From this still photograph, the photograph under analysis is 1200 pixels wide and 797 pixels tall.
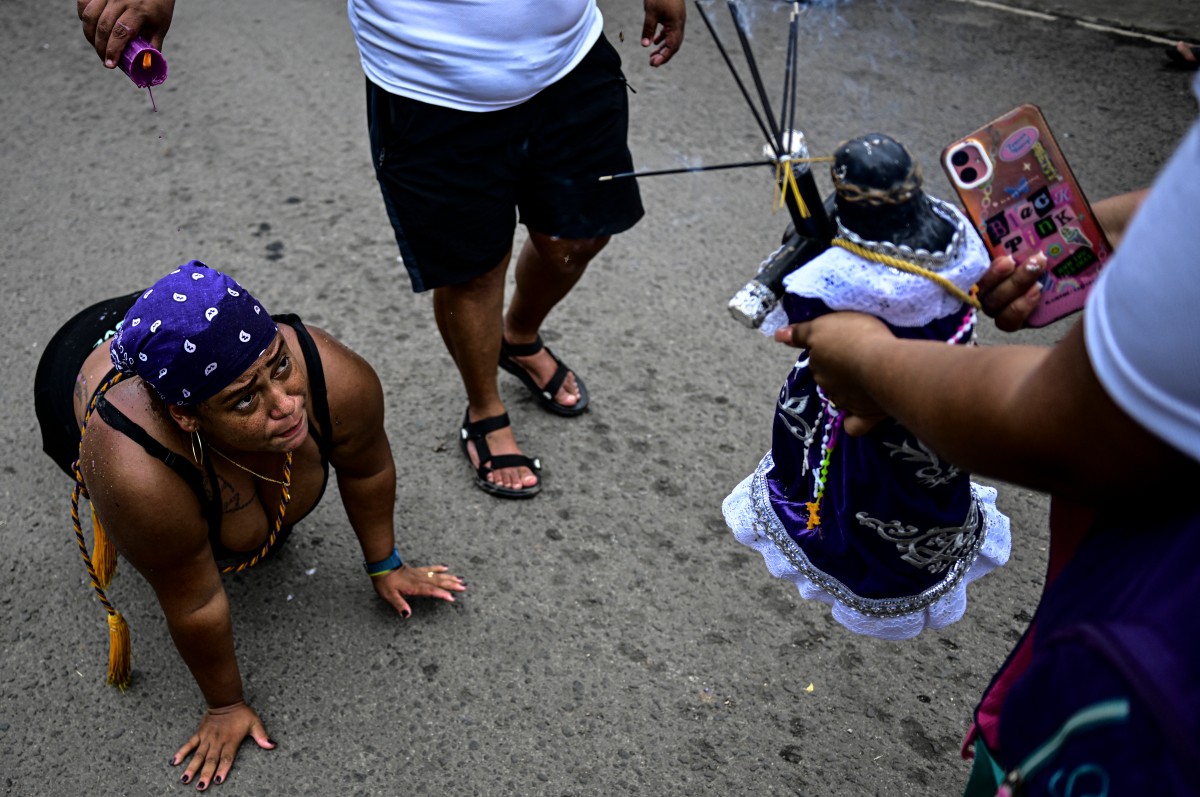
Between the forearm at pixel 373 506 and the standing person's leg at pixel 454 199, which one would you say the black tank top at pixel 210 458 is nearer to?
the forearm at pixel 373 506

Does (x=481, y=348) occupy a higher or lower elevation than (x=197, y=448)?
lower

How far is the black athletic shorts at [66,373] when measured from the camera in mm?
2385

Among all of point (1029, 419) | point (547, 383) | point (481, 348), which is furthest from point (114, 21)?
point (1029, 419)

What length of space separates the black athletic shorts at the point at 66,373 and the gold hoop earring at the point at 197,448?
43 cm

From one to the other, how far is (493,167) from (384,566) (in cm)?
92

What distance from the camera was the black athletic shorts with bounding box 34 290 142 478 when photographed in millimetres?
2385

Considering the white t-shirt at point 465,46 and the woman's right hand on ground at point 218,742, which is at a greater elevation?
the white t-shirt at point 465,46

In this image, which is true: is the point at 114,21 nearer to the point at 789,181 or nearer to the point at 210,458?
the point at 210,458

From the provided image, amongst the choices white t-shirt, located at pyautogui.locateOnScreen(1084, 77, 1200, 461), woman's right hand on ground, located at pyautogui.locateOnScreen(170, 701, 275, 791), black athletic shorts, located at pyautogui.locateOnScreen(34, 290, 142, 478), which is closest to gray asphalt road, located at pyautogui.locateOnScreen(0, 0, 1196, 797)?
woman's right hand on ground, located at pyautogui.locateOnScreen(170, 701, 275, 791)

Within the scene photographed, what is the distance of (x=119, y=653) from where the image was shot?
2332 millimetres

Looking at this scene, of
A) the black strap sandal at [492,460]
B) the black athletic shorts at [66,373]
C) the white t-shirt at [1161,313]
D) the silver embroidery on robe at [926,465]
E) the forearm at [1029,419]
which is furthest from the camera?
the black strap sandal at [492,460]

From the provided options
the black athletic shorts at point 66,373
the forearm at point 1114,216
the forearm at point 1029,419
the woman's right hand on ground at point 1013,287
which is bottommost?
the black athletic shorts at point 66,373

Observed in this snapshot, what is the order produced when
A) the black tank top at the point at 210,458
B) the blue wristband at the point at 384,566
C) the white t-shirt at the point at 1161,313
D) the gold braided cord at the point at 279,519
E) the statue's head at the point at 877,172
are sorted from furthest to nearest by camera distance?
1. the blue wristband at the point at 384,566
2. the gold braided cord at the point at 279,519
3. the black tank top at the point at 210,458
4. the statue's head at the point at 877,172
5. the white t-shirt at the point at 1161,313

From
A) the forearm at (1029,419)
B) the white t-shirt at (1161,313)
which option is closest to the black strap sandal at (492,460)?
the forearm at (1029,419)
